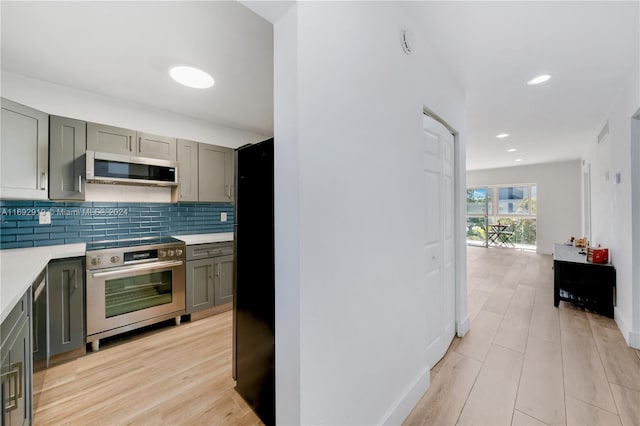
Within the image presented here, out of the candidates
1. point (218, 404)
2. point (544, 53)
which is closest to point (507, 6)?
point (544, 53)

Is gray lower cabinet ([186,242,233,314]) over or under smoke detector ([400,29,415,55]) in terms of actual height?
under

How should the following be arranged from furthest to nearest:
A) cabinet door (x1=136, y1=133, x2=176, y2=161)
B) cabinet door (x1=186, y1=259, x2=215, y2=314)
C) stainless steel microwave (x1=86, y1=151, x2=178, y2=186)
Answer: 1. cabinet door (x1=186, y1=259, x2=215, y2=314)
2. cabinet door (x1=136, y1=133, x2=176, y2=161)
3. stainless steel microwave (x1=86, y1=151, x2=178, y2=186)

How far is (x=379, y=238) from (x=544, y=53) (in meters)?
2.16

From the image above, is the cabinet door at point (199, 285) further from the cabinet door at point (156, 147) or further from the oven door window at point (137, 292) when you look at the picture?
the cabinet door at point (156, 147)

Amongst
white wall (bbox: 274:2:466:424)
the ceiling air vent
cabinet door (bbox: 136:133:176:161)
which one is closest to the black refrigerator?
white wall (bbox: 274:2:466:424)

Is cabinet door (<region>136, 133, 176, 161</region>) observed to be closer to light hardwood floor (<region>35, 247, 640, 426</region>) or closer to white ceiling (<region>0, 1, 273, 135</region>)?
white ceiling (<region>0, 1, 273, 135</region>)

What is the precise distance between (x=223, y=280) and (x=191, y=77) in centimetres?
226

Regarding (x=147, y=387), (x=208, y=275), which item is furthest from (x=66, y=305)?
(x=208, y=275)

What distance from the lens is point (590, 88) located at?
268cm

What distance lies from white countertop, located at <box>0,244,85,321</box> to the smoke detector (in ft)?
7.58

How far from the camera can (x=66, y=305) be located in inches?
84.9

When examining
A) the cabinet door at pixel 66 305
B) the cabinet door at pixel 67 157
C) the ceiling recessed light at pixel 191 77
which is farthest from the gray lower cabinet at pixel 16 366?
the ceiling recessed light at pixel 191 77

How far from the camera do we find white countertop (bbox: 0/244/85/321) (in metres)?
1.11

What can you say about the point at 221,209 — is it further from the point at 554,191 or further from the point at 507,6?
the point at 554,191
